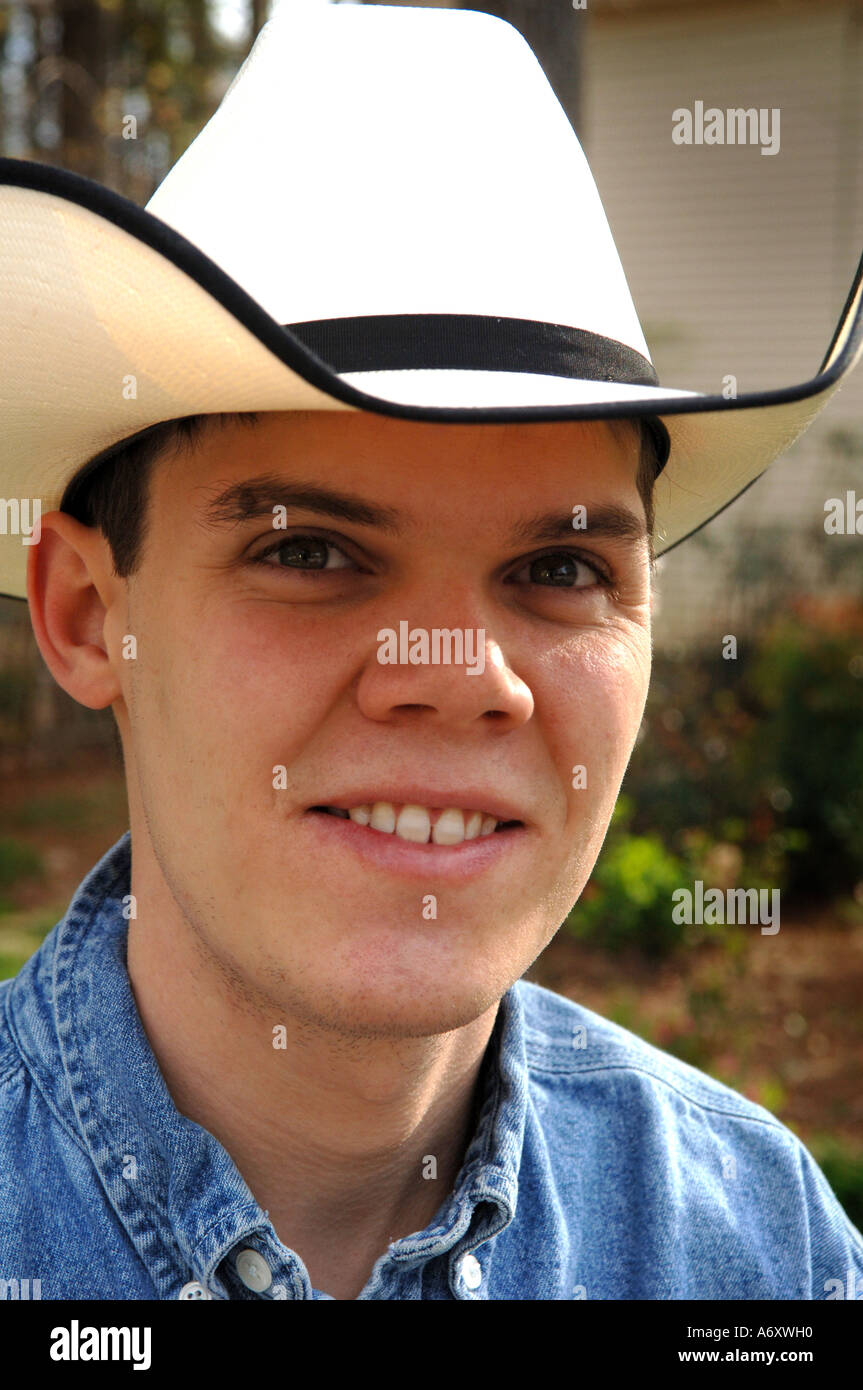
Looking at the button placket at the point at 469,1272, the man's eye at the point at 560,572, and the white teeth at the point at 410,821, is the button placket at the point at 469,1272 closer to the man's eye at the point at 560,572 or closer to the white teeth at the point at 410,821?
the white teeth at the point at 410,821

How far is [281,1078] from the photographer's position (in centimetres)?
193

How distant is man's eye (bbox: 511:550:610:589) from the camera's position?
186cm

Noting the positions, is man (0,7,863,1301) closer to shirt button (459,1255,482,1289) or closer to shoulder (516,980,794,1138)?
shirt button (459,1255,482,1289)

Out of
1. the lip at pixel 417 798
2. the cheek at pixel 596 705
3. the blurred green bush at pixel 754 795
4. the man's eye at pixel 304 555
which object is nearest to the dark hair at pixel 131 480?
the man's eye at pixel 304 555

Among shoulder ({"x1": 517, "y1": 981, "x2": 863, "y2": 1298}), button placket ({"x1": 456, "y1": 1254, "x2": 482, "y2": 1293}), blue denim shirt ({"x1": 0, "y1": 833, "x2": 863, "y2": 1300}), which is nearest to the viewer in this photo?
blue denim shirt ({"x1": 0, "y1": 833, "x2": 863, "y2": 1300})

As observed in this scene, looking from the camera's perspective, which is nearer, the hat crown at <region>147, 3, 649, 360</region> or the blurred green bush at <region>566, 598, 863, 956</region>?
A: the hat crown at <region>147, 3, 649, 360</region>

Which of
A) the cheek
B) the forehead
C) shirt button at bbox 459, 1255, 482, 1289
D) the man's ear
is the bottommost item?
shirt button at bbox 459, 1255, 482, 1289

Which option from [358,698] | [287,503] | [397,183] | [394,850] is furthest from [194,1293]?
[397,183]

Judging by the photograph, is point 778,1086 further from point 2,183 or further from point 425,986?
point 2,183

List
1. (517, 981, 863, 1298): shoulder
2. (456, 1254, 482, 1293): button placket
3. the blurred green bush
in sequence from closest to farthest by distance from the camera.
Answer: (456, 1254, 482, 1293): button placket
(517, 981, 863, 1298): shoulder
the blurred green bush

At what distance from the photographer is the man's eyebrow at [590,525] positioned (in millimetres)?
1773

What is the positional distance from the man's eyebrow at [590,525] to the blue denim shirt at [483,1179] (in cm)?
85

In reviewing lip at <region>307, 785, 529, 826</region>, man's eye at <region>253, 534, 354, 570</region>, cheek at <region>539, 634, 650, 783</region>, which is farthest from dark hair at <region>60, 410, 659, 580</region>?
lip at <region>307, 785, 529, 826</region>

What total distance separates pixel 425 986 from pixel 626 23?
10.7 metres
